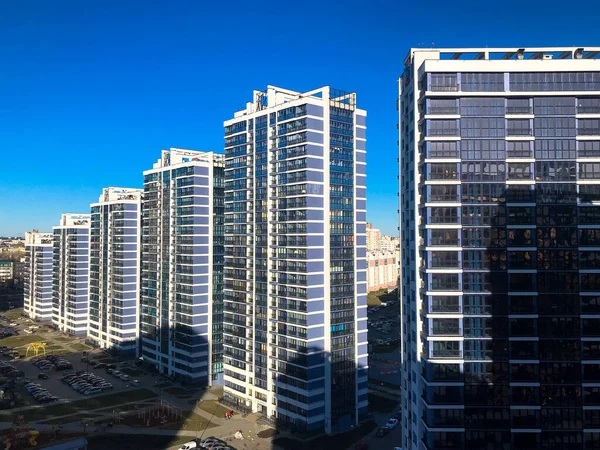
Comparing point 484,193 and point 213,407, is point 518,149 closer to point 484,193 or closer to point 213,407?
point 484,193

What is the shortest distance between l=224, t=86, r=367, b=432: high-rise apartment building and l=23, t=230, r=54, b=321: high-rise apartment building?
11035cm

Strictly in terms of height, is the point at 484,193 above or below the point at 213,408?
above

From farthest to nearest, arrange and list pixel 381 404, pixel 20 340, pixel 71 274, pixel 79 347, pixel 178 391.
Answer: pixel 71 274
pixel 20 340
pixel 79 347
pixel 178 391
pixel 381 404

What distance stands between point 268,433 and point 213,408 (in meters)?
14.7

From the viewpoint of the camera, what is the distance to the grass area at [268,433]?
237 feet

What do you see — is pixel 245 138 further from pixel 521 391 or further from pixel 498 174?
pixel 521 391

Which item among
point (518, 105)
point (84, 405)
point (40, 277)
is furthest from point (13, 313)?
point (518, 105)

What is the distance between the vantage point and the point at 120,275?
11912 centimetres

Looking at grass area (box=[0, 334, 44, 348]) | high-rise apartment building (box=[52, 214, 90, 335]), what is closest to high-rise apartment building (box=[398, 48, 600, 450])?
high-rise apartment building (box=[52, 214, 90, 335])

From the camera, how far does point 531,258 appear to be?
164ft

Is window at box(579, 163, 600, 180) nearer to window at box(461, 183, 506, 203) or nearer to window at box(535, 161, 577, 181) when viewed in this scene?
window at box(535, 161, 577, 181)

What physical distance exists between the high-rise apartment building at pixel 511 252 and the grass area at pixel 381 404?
113 feet

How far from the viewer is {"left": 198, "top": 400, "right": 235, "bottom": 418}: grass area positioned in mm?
81625

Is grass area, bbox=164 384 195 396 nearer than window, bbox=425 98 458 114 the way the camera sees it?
No
